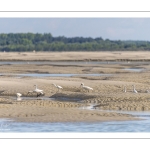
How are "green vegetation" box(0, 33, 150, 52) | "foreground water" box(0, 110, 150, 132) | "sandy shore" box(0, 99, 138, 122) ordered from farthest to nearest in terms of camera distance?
"green vegetation" box(0, 33, 150, 52)
"sandy shore" box(0, 99, 138, 122)
"foreground water" box(0, 110, 150, 132)

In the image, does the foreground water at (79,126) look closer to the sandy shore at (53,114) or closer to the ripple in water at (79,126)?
the ripple in water at (79,126)

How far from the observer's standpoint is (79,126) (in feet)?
54.3

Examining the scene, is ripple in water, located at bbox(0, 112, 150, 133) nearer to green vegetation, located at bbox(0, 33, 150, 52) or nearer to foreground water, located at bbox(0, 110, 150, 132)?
foreground water, located at bbox(0, 110, 150, 132)

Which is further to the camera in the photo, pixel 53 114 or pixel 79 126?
pixel 53 114

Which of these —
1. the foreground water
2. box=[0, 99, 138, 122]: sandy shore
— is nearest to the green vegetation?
box=[0, 99, 138, 122]: sandy shore

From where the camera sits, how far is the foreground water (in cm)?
1590

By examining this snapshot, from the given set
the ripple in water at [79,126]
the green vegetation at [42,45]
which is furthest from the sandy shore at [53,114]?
the green vegetation at [42,45]

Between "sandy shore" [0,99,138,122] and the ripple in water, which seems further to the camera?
"sandy shore" [0,99,138,122]

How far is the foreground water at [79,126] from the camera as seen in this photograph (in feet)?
52.2

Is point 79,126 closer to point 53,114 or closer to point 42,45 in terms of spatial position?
point 53,114

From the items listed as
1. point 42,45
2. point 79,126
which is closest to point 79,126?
point 79,126
